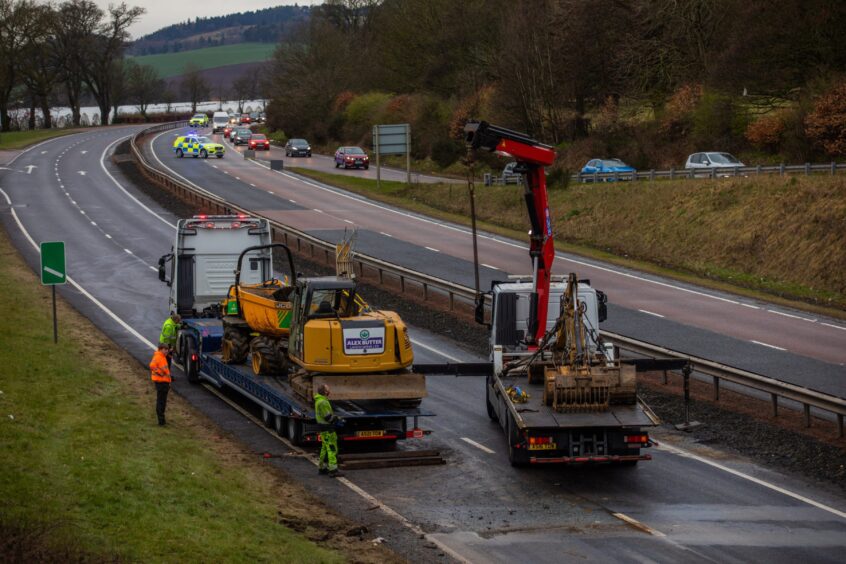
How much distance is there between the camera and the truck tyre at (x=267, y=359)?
868 inches

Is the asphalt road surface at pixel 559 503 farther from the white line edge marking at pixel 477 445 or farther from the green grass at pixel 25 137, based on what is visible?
the green grass at pixel 25 137

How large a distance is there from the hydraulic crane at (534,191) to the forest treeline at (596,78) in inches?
1247

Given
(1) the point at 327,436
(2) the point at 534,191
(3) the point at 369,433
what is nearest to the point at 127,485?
(1) the point at 327,436

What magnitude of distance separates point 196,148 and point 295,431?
69.9 meters

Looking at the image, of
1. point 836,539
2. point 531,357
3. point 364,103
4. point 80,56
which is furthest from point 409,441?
point 80,56

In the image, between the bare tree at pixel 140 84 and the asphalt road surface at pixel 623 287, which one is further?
the bare tree at pixel 140 84

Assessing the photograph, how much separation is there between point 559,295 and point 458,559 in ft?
28.3

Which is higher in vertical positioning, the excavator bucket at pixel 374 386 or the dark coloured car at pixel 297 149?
the dark coloured car at pixel 297 149

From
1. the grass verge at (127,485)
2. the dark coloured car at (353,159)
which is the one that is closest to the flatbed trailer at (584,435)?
the grass verge at (127,485)

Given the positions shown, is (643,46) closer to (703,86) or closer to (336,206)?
(703,86)

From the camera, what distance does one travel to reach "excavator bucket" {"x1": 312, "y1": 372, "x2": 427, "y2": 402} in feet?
63.4

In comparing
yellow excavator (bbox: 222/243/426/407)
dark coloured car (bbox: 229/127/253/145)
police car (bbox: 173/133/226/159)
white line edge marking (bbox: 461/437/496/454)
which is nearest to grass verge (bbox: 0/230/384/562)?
yellow excavator (bbox: 222/243/426/407)

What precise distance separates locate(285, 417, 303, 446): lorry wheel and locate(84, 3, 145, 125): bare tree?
134m

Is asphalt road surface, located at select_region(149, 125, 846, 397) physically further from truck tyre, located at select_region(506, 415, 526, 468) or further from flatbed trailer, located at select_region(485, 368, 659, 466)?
truck tyre, located at select_region(506, 415, 526, 468)
